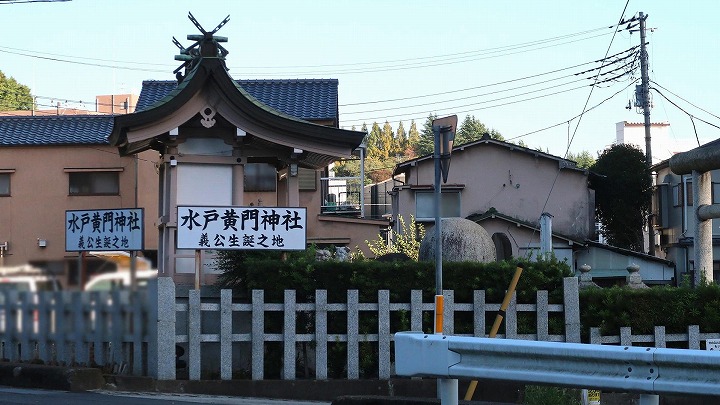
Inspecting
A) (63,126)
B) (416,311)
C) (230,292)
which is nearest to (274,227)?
(230,292)

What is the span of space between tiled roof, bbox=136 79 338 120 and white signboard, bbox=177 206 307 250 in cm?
1301

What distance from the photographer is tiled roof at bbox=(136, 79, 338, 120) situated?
28.0 m

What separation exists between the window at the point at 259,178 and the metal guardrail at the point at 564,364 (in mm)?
19443

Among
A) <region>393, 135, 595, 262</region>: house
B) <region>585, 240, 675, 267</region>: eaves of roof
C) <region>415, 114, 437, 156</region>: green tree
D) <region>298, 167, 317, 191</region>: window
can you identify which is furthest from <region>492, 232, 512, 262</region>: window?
<region>415, 114, 437, 156</region>: green tree

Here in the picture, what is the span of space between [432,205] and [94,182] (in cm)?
1451

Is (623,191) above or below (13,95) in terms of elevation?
below

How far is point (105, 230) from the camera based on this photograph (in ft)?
49.5

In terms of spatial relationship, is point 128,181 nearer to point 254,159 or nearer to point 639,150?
point 254,159

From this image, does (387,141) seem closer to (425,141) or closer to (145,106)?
(425,141)

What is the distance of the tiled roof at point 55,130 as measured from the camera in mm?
27953

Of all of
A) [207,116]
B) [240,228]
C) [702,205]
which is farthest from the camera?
[702,205]

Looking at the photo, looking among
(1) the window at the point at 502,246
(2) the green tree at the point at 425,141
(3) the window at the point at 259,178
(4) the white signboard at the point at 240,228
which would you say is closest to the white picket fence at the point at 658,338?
(4) the white signboard at the point at 240,228

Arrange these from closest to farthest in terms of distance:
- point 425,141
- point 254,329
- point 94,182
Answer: point 254,329
point 94,182
point 425,141

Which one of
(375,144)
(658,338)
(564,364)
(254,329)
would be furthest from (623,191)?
(375,144)
